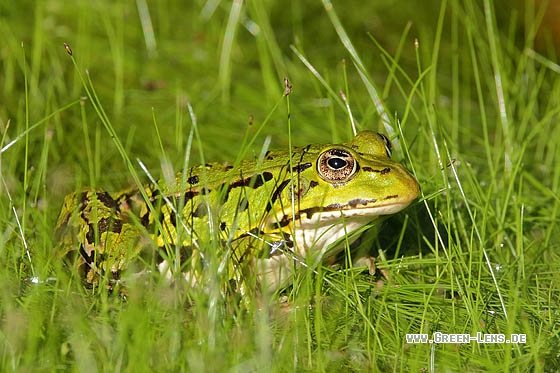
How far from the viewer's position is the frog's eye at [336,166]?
3.02 meters

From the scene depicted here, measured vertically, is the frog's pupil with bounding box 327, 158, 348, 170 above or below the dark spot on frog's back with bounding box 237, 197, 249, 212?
above

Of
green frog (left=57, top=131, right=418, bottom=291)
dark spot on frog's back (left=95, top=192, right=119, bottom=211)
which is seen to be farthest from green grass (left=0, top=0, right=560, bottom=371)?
dark spot on frog's back (left=95, top=192, right=119, bottom=211)

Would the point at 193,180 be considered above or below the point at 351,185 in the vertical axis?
above

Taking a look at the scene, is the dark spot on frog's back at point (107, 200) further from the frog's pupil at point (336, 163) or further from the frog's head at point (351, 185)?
the frog's pupil at point (336, 163)

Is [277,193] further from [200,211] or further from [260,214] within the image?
[200,211]

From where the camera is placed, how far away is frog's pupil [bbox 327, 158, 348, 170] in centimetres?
303

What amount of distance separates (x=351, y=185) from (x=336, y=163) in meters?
0.11

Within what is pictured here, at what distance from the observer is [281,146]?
4.57 meters

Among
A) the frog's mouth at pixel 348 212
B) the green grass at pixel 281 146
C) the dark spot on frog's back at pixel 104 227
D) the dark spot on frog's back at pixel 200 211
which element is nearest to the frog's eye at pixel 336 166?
the frog's mouth at pixel 348 212

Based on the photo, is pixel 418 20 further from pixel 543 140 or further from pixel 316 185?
pixel 316 185

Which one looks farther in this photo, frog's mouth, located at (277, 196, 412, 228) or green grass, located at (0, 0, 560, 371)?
frog's mouth, located at (277, 196, 412, 228)

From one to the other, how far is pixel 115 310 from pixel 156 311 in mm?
284

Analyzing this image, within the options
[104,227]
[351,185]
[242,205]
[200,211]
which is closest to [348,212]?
[351,185]

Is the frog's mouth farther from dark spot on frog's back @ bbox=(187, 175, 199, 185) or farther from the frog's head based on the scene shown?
dark spot on frog's back @ bbox=(187, 175, 199, 185)
